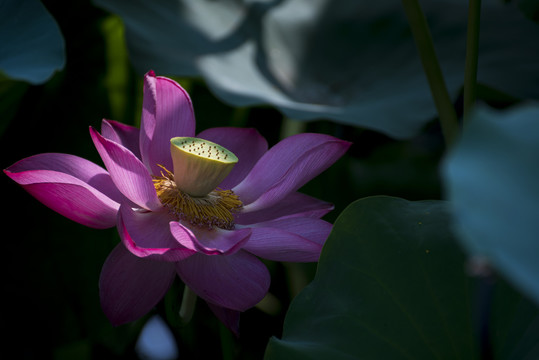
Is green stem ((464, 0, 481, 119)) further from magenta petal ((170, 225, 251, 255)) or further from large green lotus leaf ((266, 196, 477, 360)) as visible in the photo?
magenta petal ((170, 225, 251, 255))

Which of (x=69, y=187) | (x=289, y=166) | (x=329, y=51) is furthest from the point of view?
(x=329, y=51)

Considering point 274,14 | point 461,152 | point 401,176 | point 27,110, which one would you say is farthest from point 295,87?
point 461,152

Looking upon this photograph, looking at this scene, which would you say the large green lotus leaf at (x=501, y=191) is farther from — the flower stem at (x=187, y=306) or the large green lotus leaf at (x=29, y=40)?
the large green lotus leaf at (x=29, y=40)

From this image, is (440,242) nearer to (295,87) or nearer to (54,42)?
(54,42)

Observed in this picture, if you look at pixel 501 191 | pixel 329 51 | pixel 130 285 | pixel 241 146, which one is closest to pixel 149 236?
pixel 130 285

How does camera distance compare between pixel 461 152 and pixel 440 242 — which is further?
pixel 440 242

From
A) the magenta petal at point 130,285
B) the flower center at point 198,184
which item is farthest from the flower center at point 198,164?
the magenta petal at point 130,285

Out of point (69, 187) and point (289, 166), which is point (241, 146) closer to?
point (289, 166)
